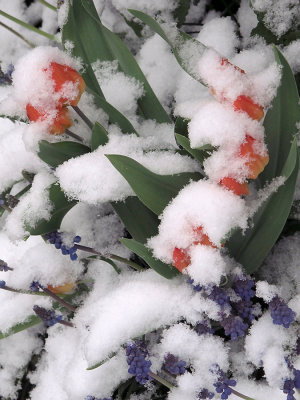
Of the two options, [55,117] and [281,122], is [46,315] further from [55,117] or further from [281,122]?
[281,122]

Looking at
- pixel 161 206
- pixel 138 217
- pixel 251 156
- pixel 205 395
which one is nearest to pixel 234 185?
pixel 251 156

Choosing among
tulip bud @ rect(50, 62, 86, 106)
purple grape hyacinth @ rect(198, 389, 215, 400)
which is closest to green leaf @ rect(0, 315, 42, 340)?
purple grape hyacinth @ rect(198, 389, 215, 400)

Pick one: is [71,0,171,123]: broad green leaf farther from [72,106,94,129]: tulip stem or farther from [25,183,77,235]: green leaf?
[25,183,77,235]: green leaf

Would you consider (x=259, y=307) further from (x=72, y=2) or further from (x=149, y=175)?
(x=72, y=2)

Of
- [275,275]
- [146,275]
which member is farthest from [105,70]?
[275,275]

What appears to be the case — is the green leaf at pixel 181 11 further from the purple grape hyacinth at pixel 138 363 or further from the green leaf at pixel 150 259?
the purple grape hyacinth at pixel 138 363
